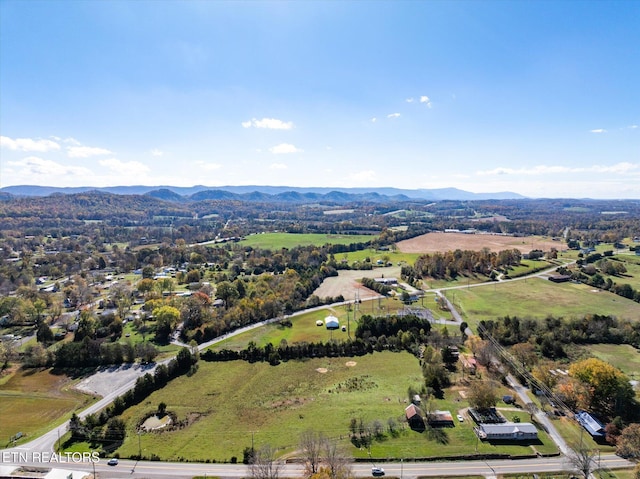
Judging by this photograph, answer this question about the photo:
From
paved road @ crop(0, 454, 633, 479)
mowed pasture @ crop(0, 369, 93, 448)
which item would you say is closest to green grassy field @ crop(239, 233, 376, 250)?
mowed pasture @ crop(0, 369, 93, 448)

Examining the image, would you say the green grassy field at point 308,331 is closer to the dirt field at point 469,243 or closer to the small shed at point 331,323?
the small shed at point 331,323

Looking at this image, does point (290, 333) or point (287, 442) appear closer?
point (287, 442)

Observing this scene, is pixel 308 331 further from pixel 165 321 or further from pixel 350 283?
pixel 350 283

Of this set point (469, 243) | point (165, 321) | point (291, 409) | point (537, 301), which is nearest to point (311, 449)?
point (291, 409)

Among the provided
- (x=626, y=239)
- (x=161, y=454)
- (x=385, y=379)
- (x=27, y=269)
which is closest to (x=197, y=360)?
(x=161, y=454)

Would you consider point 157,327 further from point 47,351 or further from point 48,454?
point 48,454

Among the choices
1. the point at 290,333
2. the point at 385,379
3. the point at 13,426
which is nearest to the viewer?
the point at 13,426
